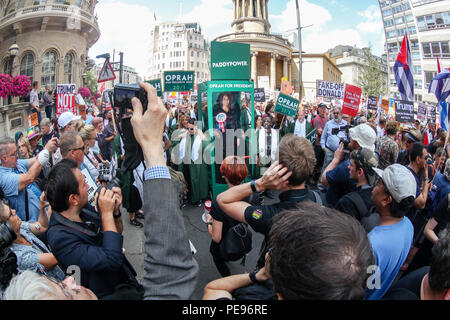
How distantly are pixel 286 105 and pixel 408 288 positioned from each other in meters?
6.95

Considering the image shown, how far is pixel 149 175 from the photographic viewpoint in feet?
3.47

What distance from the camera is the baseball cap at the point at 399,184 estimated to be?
199 centimetres

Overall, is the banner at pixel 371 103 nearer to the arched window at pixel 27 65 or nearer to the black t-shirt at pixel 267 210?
the black t-shirt at pixel 267 210

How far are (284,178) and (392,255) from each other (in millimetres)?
823

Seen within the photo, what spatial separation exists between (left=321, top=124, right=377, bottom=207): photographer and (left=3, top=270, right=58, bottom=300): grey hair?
2851mm

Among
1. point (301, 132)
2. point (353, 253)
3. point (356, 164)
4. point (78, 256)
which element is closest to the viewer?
point (353, 253)

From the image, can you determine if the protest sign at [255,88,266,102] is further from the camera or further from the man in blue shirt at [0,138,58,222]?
the camera

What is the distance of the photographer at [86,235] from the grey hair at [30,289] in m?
0.60

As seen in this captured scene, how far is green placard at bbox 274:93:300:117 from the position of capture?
808 centimetres

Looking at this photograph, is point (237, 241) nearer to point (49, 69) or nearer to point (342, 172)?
point (342, 172)

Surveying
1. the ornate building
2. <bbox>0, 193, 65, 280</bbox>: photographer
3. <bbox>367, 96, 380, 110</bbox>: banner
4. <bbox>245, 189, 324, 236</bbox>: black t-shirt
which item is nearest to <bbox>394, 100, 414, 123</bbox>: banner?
<bbox>367, 96, 380, 110</bbox>: banner

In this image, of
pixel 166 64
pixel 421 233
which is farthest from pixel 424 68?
pixel 166 64

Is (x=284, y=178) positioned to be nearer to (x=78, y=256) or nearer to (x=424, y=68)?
(x=78, y=256)

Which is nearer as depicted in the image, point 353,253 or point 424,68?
point 353,253
